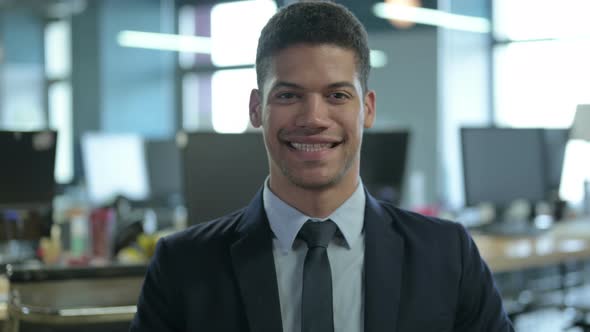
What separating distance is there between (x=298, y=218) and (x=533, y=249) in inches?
97.3

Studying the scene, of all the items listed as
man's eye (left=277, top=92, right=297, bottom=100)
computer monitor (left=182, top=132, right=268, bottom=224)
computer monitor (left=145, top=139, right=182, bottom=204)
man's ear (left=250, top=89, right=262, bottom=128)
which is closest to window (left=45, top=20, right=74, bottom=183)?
computer monitor (left=145, top=139, right=182, bottom=204)

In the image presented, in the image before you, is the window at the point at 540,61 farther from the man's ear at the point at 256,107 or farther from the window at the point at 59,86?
the man's ear at the point at 256,107

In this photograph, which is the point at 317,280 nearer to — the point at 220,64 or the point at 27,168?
the point at 27,168

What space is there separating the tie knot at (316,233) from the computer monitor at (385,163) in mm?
1915

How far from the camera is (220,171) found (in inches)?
105

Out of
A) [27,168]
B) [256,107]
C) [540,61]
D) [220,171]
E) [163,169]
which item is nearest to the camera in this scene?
[256,107]

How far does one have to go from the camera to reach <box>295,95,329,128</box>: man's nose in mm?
1209

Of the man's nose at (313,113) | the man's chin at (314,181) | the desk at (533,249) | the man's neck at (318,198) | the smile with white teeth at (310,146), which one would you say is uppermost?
the man's nose at (313,113)

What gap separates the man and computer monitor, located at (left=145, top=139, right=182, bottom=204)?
4.07m

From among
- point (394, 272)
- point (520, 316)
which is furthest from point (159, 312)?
point (520, 316)

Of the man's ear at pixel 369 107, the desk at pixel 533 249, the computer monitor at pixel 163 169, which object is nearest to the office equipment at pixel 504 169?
the desk at pixel 533 249

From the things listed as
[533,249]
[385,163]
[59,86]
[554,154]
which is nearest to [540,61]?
[554,154]

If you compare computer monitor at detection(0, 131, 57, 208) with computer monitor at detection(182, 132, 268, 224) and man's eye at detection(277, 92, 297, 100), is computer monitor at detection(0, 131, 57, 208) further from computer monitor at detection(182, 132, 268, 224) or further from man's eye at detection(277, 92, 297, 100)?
man's eye at detection(277, 92, 297, 100)

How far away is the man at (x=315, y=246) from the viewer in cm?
123
